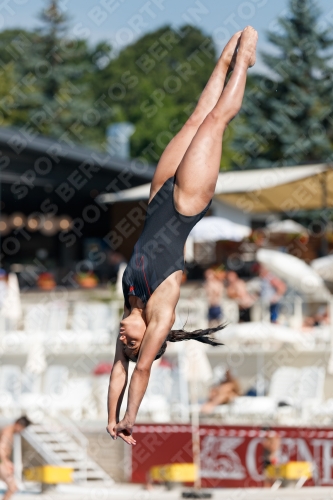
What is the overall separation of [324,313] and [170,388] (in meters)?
2.65

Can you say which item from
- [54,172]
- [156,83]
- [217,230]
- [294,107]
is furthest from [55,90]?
[217,230]

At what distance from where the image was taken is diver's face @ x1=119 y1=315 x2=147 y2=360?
5.99 meters

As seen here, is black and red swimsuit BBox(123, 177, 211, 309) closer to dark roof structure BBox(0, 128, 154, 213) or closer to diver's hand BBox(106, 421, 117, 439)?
diver's hand BBox(106, 421, 117, 439)

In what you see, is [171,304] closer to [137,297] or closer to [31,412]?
[137,297]

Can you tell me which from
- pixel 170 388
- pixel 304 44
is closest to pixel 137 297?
pixel 170 388

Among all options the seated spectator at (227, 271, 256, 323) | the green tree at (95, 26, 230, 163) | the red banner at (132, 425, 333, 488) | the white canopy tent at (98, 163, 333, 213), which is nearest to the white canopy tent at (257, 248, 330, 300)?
the seated spectator at (227, 271, 256, 323)

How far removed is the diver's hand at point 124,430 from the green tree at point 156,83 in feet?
121

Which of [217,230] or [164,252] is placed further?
[217,230]

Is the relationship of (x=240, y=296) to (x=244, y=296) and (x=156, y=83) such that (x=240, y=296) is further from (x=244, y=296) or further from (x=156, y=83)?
(x=156, y=83)

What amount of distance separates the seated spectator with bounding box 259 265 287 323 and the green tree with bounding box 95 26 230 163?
28.1m

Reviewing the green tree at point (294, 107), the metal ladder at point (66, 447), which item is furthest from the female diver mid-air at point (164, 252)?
the green tree at point (294, 107)

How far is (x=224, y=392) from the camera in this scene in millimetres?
14336

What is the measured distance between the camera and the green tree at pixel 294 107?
3481 centimetres

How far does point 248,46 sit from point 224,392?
8.76 m
